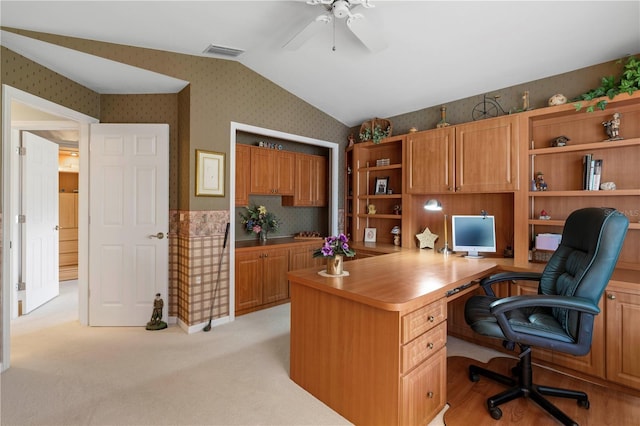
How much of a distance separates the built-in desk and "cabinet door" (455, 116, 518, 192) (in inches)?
45.6

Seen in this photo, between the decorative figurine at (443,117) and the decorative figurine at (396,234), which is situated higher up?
the decorative figurine at (443,117)

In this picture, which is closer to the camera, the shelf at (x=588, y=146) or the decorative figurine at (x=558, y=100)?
the shelf at (x=588, y=146)

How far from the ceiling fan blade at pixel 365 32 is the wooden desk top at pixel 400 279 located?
5.78 feet

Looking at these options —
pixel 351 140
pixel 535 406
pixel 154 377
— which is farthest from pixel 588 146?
pixel 154 377

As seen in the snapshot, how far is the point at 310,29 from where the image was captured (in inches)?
89.5

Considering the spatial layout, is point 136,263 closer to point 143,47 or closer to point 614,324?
point 143,47

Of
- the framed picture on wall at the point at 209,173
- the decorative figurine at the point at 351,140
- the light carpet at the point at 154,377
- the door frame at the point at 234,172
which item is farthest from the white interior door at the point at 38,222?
the decorative figurine at the point at 351,140

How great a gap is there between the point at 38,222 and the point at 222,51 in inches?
125

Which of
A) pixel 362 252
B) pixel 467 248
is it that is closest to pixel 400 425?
pixel 467 248

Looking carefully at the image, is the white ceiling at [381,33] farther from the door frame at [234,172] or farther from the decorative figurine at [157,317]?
the decorative figurine at [157,317]

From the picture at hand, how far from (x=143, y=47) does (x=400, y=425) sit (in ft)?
11.9

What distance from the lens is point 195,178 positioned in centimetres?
321

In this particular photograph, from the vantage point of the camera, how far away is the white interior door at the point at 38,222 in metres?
3.63

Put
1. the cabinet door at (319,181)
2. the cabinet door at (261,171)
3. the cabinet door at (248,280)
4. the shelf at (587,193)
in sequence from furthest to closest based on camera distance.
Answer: the cabinet door at (319,181)
the cabinet door at (261,171)
the cabinet door at (248,280)
the shelf at (587,193)
